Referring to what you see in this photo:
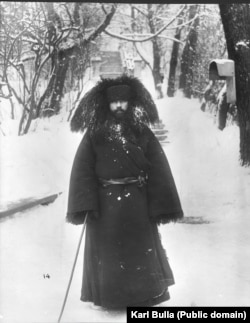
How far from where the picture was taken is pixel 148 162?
8.42 ft

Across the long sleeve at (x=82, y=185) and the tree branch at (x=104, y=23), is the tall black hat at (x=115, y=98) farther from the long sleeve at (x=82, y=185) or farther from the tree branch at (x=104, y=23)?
the tree branch at (x=104, y=23)

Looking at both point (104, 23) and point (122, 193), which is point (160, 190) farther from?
point (104, 23)


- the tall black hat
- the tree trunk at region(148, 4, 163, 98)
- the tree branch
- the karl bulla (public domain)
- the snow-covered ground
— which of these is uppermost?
the tree branch

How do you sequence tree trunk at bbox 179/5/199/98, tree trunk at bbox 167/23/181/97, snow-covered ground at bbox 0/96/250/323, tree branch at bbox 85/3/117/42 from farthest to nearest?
tree trunk at bbox 179/5/199/98 < tree trunk at bbox 167/23/181/97 < tree branch at bbox 85/3/117/42 < snow-covered ground at bbox 0/96/250/323

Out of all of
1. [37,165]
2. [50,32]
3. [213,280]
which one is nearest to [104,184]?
[37,165]

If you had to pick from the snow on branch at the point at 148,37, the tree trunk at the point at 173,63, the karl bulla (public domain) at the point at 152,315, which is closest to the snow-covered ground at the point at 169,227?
the karl bulla (public domain) at the point at 152,315

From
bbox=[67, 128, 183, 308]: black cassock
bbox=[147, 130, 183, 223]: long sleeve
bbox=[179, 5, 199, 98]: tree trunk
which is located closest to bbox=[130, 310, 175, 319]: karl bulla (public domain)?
bbox=[67, 128, 183, 308]: black cassock

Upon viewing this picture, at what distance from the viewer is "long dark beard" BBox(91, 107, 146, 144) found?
2.57 metres

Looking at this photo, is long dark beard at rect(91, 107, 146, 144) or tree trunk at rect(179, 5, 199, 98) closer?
long dark beard at rect(91, 107, 146, 144)

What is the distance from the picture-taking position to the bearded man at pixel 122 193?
8.31 ft

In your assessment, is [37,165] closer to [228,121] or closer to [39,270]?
[39,270]

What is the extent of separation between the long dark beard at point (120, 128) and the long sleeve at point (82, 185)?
7cm

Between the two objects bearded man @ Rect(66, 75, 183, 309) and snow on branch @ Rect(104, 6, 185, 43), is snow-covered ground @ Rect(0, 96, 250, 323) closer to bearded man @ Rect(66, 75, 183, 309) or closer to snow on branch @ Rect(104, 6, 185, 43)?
→ bearded man @ Rect(66, 75, 183, 309)

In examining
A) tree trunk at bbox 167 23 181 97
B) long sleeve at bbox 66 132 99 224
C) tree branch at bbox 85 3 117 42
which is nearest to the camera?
long sleeve at bbox 66 132 99 224
